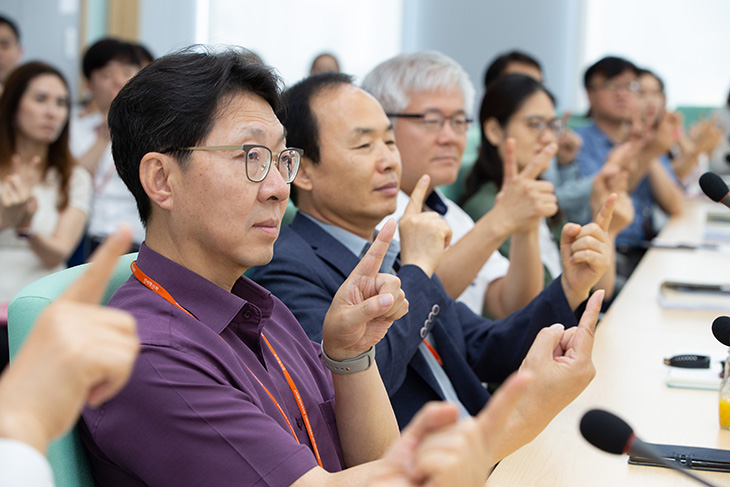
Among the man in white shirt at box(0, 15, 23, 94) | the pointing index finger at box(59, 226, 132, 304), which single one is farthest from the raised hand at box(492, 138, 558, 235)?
the man in white shirt at box(0, 15, 23, 94)

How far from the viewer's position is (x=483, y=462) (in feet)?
2.05

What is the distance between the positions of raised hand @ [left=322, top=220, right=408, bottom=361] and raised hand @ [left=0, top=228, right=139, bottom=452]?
52cm

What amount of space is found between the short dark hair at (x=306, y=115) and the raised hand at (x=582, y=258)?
0.55 metres

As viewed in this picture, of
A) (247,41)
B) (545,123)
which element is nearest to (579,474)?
(545,123)

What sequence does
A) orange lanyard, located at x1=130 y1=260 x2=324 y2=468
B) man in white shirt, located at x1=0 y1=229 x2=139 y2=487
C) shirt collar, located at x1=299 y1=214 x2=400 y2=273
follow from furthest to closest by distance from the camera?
1. shirt collar, located at x1=299 y1=214 x2=400 y2=273
2. orange lanyard, located at x1=130 y1=260 x2=324 y2=468
3. man in white shirt, located at x1=0 y1=229 x2=139 y2=487

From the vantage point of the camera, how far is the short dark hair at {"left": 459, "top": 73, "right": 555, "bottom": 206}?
8.85 ft

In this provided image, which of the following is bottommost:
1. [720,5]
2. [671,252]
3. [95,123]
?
[671,252]

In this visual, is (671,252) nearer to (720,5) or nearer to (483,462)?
(483,462)

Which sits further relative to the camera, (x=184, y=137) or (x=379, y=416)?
(x=379, y=416)

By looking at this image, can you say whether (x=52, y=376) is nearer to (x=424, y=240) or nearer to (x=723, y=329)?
(x=723, y=329)

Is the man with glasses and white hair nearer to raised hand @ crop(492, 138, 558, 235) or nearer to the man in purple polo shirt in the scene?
raised hand @ crop(492, 138, 558, 235)

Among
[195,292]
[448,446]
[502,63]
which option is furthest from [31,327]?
[502,63]

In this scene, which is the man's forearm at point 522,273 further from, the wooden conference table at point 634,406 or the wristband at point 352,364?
the wristband at point 352,364

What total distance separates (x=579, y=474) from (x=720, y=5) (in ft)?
20.4
